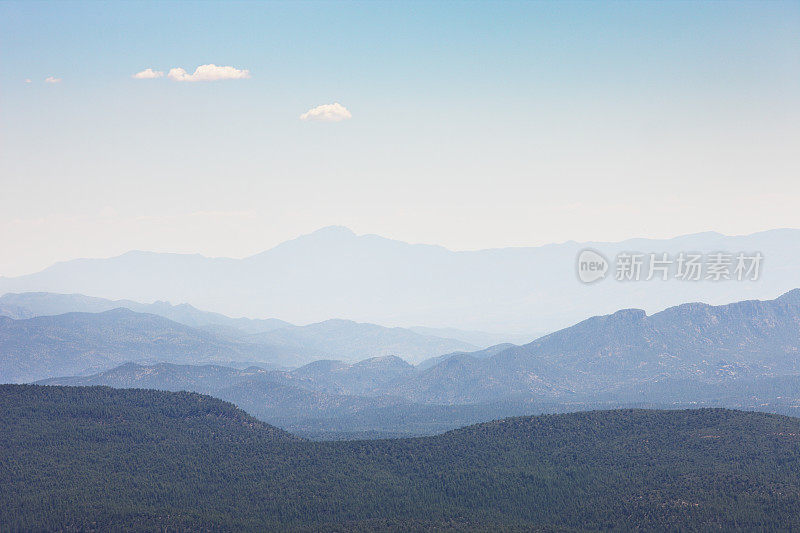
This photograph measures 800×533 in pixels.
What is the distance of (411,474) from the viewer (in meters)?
165

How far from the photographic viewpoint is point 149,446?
181 meters

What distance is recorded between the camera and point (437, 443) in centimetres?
18388

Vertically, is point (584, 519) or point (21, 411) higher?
point (21, 411)

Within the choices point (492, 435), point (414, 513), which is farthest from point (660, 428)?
point (414, 513)

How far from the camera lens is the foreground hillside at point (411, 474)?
134125 millimetres

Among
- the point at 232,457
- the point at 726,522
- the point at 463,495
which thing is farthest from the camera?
the point at 232,457

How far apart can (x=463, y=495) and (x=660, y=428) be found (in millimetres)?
53040

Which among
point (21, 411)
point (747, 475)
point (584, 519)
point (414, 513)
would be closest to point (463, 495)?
point (414, 513)

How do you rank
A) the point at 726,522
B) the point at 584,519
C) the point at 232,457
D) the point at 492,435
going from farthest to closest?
the point at 492,435
the point at 232,457
the point at 584,519
the point at 726,522

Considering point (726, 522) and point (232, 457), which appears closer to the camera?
point (726, 522)

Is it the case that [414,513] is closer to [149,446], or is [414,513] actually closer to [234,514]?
[234,514]

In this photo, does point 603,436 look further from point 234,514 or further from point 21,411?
point 21,411

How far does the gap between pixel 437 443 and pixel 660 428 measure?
4918cm

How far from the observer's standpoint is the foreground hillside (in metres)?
134
